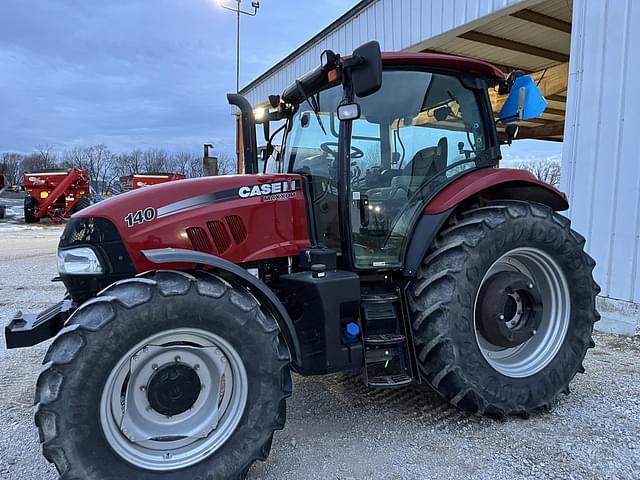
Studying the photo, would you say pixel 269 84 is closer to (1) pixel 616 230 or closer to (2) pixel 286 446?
(1) pixel 616 230

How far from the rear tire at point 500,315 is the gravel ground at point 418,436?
181 millimetres

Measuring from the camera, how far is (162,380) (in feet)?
7.18

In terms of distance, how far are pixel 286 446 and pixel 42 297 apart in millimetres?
4899

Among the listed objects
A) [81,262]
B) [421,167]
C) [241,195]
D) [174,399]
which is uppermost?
[421,167]

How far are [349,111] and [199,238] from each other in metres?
1.07

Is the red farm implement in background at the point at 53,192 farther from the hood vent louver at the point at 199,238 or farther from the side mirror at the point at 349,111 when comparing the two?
the side mirror at the point at 349,111

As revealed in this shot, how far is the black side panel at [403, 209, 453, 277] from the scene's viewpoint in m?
2.77

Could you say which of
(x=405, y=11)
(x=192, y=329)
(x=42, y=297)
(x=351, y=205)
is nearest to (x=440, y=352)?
(x=351, y=205)

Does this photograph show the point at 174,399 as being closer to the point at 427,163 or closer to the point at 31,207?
the point at 427,163

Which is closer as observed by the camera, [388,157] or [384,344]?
[384,344]

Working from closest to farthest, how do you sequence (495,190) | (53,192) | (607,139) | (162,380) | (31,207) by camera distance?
(162,380) → (495,190) → (607,139) → (53,192) → (31,207)

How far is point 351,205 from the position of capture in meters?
2.80

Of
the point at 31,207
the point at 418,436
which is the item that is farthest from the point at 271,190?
the point at 31,207

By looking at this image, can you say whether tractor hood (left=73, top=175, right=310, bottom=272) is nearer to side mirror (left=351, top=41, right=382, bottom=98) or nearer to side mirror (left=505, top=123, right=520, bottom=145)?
side mirror (left=351, top=41, right=382, bottom=98)
